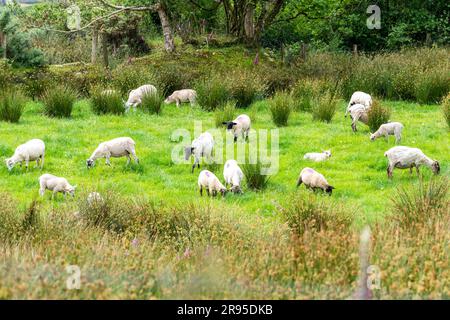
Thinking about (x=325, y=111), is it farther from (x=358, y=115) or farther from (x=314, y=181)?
(x=314, y=181)

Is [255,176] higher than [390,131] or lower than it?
lower

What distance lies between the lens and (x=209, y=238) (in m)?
7.43

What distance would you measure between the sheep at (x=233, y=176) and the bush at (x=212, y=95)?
664 centimetres

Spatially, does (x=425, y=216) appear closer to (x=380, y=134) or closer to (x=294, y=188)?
(x=294, y=188)

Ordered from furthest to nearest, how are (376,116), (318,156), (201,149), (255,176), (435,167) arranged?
1. (376,116)
2. (318,156)
3. (201,149)
4. (435,167)
5. (255,176)

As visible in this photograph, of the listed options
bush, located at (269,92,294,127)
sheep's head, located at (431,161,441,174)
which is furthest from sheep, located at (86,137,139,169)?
sheep's head, located at (431,161,441,174)

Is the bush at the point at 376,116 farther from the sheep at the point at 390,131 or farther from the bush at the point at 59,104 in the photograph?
the bush at the point at 59,104

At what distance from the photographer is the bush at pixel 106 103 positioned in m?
16.1

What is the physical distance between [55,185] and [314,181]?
A: 3.70 m

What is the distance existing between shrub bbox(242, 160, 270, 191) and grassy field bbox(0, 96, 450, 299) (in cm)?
19

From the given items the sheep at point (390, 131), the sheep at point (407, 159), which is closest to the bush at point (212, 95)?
the sheep at point (390, 131)

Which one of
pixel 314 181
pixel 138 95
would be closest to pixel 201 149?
pixel 314 181

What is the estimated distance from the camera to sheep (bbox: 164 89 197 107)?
57.3 feet

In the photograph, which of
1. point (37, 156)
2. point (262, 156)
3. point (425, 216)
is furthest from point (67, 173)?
point (425, 216)
